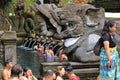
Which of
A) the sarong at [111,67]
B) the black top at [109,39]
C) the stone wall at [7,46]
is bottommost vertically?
the stone wall at [7,46]

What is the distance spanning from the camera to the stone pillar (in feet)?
34.8

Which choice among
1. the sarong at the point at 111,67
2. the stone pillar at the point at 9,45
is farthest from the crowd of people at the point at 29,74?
the stone pillar at the point at 9,45

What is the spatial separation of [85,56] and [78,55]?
178mm

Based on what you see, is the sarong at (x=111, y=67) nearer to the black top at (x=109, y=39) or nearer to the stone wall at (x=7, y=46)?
the black top at (x=109, y=39)

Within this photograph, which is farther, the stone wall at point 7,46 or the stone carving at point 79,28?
the stone wall at point 7,46

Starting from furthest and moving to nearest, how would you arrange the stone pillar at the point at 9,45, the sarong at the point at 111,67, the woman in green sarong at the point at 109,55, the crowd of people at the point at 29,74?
the stone pillar at the point at 9,45 → the sarong at the point at 111,67 → the woman in green sarong at the point at 109,55 → the crowd of people at the point at 29,74

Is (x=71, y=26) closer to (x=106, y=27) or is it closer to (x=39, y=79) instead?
(x=39, y=79)

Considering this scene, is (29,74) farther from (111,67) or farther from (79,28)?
(79,28)

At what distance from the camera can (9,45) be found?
35.1ft

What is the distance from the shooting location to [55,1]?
2706 centimetres

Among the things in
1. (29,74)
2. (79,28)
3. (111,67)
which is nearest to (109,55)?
(111,67)

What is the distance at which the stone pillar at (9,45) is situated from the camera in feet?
34.8

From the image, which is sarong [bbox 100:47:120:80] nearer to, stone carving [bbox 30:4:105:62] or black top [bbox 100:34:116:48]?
black top [bbox 100:34:116:48]

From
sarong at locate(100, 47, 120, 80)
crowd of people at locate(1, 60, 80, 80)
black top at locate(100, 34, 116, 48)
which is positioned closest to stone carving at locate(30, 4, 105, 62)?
crowd of people at locate(1, 60, 80, 80)
